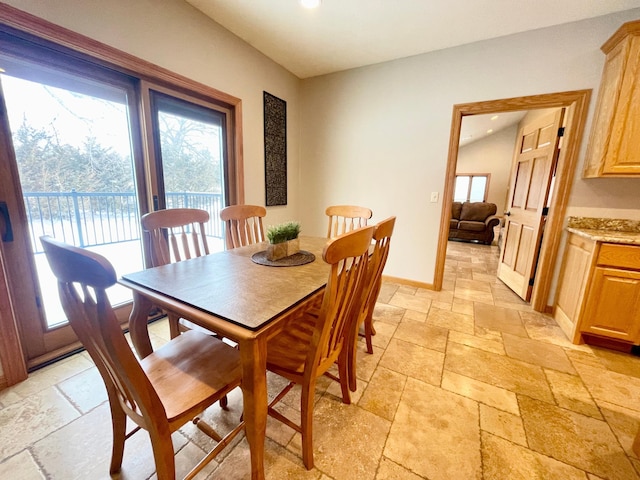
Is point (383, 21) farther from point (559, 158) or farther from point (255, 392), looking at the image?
point (255, 392)

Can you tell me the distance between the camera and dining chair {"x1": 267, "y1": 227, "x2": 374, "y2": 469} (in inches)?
35.4

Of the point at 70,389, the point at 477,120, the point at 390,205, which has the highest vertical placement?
the point at 477,120

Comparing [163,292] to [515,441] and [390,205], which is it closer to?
[515,441]

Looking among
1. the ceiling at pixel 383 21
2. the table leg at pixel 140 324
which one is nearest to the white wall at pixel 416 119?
the ceiling at pixel 383 21

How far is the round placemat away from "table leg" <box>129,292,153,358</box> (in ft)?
1.92

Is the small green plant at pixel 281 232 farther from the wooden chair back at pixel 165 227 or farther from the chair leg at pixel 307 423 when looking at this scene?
the chair leg at pixel 307 423

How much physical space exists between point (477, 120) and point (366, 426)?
6.25 m

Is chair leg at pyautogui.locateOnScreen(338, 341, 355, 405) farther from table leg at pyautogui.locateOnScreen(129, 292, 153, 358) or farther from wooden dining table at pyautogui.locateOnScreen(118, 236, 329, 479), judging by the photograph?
table leg at pyautogui.locateOnScreen(129, 292, 153, 358)

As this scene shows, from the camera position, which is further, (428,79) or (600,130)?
(428,79)

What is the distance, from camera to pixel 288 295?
1073mm

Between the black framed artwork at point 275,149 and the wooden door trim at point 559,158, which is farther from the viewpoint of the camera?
the black framed artwork at point 275,149

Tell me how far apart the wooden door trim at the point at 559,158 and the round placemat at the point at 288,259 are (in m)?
2.04

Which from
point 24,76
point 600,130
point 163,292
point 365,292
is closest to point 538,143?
point 600,130

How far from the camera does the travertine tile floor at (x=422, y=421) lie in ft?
3.68
